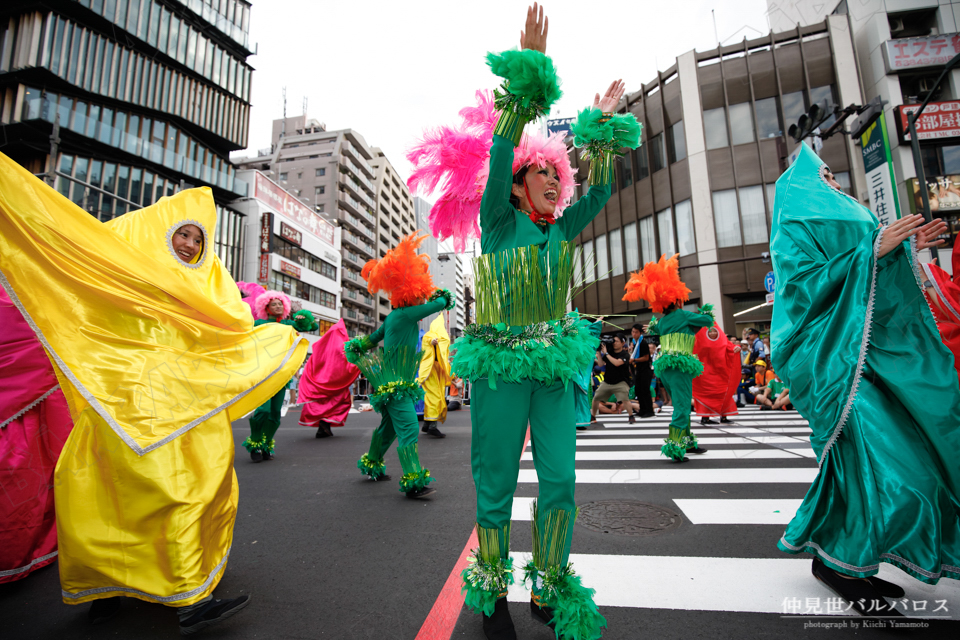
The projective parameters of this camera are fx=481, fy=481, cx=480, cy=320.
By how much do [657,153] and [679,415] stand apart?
20.6 meters

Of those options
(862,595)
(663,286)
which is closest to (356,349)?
(663,286)

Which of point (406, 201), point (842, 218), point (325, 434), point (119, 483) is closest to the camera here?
point (119, 483)

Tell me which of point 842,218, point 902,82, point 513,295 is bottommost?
point 513,295

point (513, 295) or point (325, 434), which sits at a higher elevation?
point (513, 295)

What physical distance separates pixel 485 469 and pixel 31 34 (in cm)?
3627

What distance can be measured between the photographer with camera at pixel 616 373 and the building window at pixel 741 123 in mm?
16048

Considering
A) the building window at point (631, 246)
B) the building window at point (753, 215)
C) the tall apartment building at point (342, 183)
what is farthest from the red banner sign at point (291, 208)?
the building window at point (753, 215)

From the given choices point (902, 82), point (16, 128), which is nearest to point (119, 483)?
point (902, 82)

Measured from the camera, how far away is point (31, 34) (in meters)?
25.0

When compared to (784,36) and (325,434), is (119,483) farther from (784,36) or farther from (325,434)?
(784,36)

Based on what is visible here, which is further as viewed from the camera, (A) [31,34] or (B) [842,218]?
(A) [31,34]

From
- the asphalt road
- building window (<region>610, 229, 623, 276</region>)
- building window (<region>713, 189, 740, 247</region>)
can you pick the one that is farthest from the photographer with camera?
building window (<region>610, 229, 623, 276</region>)

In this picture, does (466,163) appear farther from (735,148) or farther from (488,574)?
(735,148)

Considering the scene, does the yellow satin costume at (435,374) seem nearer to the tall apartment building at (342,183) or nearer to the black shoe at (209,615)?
the black shoe at (209,615)
